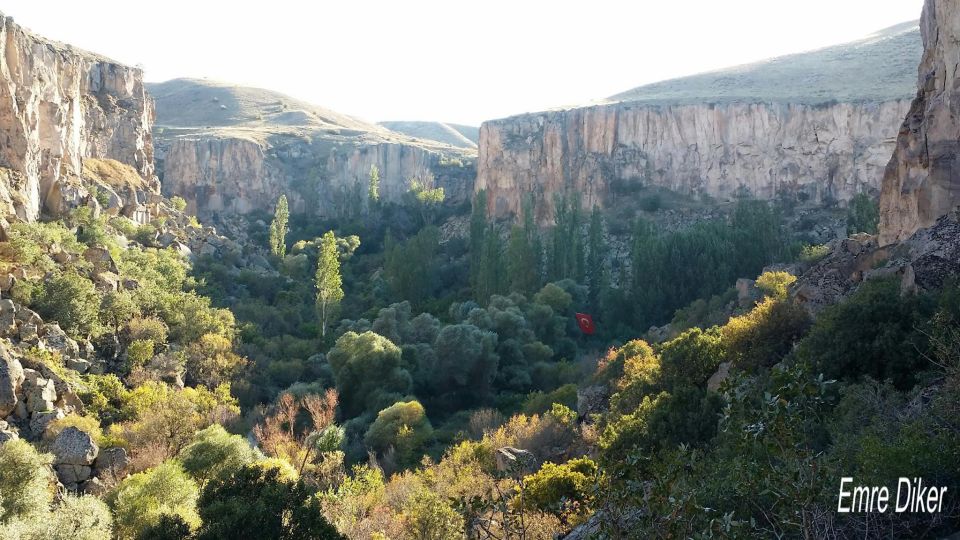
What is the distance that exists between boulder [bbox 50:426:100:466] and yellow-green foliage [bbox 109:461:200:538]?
6.78ft

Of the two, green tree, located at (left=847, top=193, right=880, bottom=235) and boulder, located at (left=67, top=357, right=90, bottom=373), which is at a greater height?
green tree, located at (left=847, top=193, right=880, bottom=235)

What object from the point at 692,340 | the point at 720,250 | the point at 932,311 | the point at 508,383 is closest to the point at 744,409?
the point at 932,311

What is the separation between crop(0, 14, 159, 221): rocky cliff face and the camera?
3092cm

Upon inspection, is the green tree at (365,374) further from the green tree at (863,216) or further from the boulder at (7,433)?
the green tree at (863,216)

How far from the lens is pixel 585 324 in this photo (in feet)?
136

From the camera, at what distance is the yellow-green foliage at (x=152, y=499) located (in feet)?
49.6

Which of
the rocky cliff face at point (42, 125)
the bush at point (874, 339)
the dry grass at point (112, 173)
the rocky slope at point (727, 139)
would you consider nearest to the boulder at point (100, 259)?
the rocky cliff face at point (42, 125)

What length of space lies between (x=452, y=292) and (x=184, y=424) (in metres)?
30.7

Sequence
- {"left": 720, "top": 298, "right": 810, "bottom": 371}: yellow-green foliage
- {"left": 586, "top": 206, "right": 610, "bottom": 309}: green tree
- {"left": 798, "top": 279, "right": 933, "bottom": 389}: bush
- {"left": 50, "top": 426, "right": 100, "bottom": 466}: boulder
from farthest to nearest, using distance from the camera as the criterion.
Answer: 1. {"left": 586, "top": 206, "right": 610, "bottom": 309}: green tree
2. {"left": 50, "top": 426, "right": 100, "bottom": 466}: boulder
3. {"left": 720, "top": 298, "right": 810, "bottom": 371}: yellow-green foliage
4. {"left": 798, "top": 279, "right": 933, "bottom": 389}: bush

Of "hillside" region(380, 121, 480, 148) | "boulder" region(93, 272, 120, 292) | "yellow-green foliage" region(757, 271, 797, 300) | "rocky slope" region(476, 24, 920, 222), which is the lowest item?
"boulder" region(93, 272, 120, 292)

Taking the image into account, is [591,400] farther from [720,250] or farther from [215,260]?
[215,260]

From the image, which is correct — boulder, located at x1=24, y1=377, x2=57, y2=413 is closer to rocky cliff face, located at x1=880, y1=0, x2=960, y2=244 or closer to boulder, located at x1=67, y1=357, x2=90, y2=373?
boulder, located at x1=67, y1=357, x2=90, y2=373

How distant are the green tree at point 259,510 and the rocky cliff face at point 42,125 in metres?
21.6

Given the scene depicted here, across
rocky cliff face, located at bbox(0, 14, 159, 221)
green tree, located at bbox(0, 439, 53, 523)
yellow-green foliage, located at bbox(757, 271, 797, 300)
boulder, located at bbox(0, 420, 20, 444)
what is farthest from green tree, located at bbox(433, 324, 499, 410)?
rocky cliff face, located at bbox(0, 14, 159, 221)
